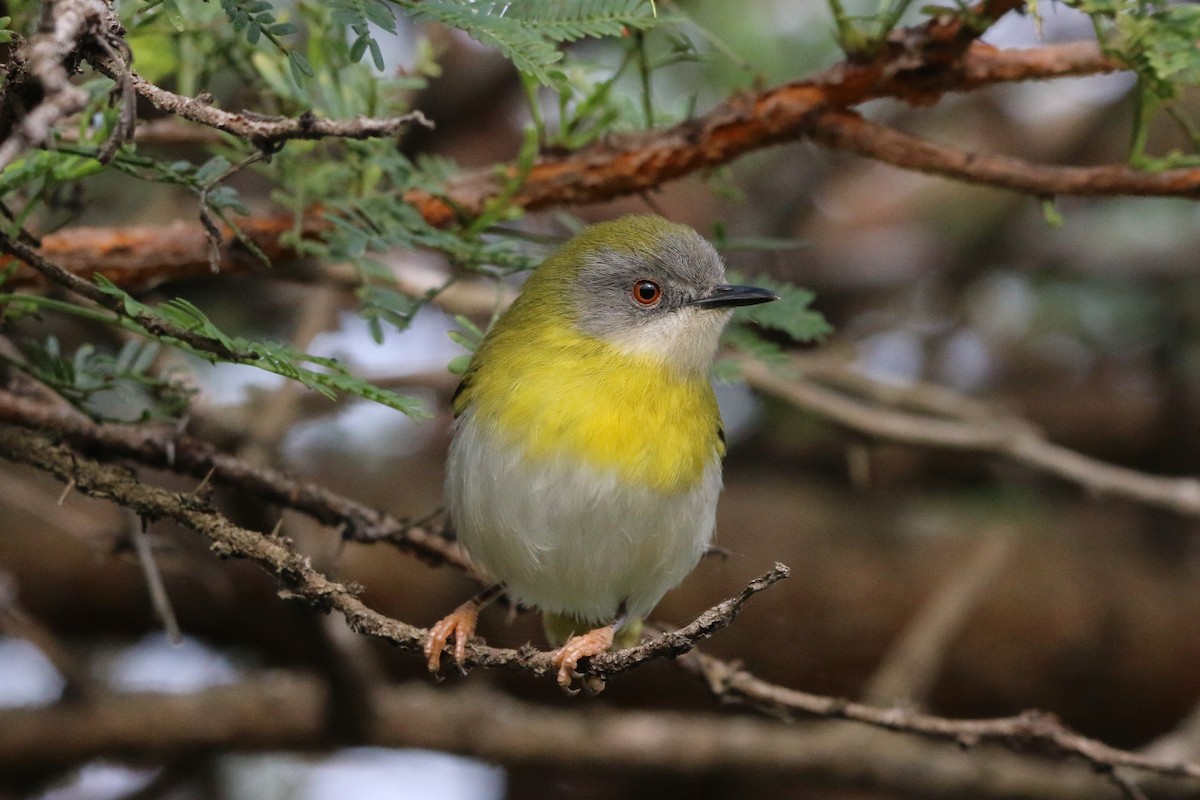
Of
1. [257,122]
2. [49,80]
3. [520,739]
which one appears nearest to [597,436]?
[257,122]

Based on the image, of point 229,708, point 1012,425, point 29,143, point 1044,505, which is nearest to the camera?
point 29,143

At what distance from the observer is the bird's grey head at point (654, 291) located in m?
3.89

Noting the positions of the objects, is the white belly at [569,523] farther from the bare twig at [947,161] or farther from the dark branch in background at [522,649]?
the bare twig at [947,161]

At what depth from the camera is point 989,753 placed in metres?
5.70

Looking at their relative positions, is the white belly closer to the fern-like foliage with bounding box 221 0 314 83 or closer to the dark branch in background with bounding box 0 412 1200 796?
the dark branch in background with bounding box 0 412 1200 796

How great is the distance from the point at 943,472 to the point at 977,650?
1098 mm

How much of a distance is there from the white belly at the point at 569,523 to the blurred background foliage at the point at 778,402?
53 cm

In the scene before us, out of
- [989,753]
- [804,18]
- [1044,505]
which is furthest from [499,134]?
[989,753]

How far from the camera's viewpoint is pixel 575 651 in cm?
298

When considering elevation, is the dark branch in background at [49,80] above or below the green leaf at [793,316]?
above

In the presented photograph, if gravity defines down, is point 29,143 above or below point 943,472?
above

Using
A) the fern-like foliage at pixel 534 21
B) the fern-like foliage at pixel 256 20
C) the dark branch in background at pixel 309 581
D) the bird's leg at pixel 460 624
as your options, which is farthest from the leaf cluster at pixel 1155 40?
the bird's leg at pixel 460 624

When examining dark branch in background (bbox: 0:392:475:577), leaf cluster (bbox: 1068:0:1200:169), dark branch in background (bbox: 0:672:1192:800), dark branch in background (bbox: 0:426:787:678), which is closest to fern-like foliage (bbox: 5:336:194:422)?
dark branch in background (bbox: 0:392:475:577)

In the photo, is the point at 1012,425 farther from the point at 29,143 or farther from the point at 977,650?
the point at 29,143
